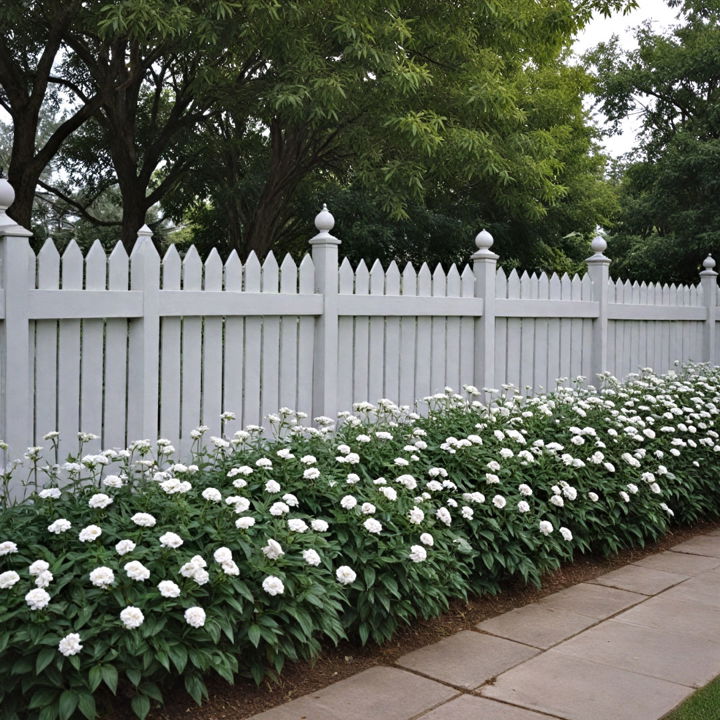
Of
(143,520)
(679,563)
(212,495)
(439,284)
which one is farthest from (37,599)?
(439,284)

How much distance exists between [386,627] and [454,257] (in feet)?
34.8

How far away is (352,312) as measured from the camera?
5.08 m

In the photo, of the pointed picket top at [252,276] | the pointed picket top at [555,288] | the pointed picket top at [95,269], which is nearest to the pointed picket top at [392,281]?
the pointed picket top at [252,276]

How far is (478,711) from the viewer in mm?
2793

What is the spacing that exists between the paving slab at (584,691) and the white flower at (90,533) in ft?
4.71

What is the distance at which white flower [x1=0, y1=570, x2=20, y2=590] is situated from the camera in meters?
2.46

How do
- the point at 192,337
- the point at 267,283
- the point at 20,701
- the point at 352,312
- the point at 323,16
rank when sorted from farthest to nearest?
1. the point at 323,16
2. the point at 352,312
3. the point at 267,283
4. the point at 192,337
5. the point at 20,701

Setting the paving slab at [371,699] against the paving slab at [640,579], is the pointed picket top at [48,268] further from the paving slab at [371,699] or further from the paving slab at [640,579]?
the paving slab at [640,579]

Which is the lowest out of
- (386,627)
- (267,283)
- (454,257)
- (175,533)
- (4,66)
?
(386,627)

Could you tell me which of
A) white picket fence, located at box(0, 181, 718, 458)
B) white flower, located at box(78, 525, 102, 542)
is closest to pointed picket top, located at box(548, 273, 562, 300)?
white picket fence, located at box(0, 181, 718, 458)

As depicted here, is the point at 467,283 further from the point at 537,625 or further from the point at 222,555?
the point at 222,555

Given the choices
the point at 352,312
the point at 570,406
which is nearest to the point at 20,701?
the point at 352,312

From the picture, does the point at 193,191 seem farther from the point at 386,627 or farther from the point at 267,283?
the point at 386,627

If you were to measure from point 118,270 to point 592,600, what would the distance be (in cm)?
278
